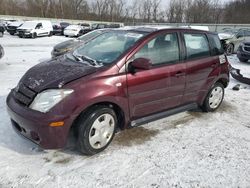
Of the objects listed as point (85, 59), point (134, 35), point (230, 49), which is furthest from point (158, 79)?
point (230, 49)

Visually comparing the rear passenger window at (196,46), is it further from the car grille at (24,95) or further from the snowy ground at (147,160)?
the car grille at (24,95)

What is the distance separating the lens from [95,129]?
11.6 feet

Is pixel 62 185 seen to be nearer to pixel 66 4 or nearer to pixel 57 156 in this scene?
pixel 57 156

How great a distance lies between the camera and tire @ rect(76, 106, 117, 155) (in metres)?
3.40

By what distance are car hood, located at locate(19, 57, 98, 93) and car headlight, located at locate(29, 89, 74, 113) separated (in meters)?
0.08

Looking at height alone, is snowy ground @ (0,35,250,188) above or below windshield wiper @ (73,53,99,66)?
below

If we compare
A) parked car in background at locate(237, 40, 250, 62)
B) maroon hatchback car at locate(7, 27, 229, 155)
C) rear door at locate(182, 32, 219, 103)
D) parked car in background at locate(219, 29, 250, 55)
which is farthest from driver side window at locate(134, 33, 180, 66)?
parked car in background at locate(219, 29, 250, 55)

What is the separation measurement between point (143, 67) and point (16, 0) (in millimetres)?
69626

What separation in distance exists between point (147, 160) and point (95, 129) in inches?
32.3

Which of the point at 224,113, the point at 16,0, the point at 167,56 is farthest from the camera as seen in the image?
the point at 16,0

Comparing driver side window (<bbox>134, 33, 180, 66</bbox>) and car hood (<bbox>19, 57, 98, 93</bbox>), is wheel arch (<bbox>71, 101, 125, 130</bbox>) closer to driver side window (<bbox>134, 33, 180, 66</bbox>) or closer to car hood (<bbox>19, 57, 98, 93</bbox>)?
car hood (<bbox>19, 57, 98, 93</bbox>)

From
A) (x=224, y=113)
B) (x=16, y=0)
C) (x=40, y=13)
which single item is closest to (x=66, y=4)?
(x=40, y=13)

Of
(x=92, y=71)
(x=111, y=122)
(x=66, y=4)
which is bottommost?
(x=111, y=122)

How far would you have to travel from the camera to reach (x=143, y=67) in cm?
367
